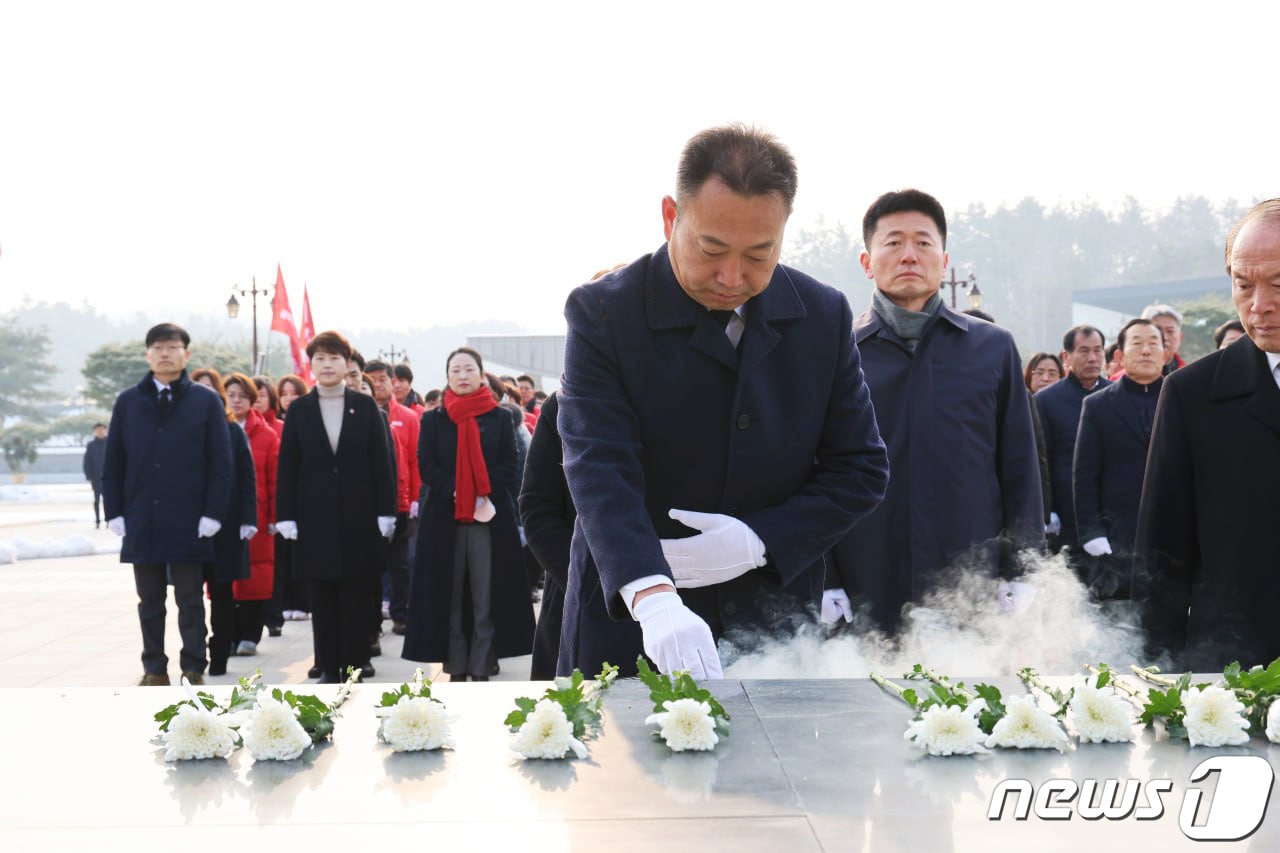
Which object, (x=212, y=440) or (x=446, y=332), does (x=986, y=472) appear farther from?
(x=446, y=332)

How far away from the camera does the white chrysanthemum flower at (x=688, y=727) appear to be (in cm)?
189

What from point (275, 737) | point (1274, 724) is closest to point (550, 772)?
point (275, 737)

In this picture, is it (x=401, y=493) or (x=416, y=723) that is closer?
(x=416, y=723)

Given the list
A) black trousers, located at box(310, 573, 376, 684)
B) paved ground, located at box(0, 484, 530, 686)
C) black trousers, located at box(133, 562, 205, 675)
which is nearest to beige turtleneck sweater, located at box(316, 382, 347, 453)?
black trousers, located at box(310, 573, 376, 684)

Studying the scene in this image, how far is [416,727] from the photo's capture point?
1.95 meters

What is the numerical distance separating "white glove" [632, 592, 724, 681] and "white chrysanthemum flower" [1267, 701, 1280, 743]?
0.97 m

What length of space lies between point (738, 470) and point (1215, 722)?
42.5 inches

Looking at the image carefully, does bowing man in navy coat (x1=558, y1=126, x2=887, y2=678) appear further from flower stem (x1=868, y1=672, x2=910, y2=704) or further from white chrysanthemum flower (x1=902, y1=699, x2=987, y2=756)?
white chrysanthemum flower (x1=902, y1=699, x2=987, y2=756)

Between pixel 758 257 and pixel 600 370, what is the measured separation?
451 mm

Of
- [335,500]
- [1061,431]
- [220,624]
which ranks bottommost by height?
[220,624]

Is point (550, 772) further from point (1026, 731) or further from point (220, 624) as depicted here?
point (220, 624)

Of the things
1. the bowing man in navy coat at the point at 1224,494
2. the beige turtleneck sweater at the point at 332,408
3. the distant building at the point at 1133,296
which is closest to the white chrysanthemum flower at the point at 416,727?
the bowing man in navy coat at the point at 1224,494

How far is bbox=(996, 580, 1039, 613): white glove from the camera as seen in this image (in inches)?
152

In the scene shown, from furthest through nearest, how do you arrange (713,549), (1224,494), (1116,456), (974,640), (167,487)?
(167,487)
(1116,456)
(974,640)
(1224,494)
(713,549)
